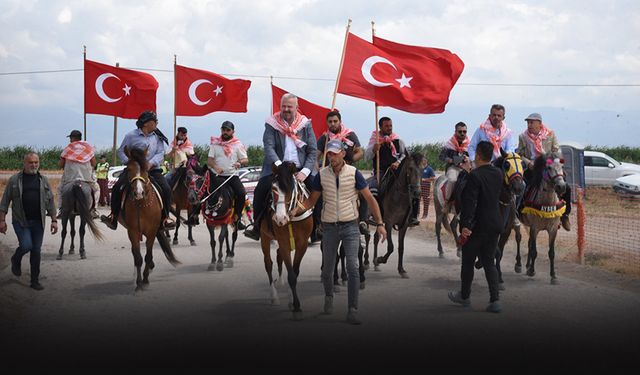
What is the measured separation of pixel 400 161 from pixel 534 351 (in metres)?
6.30

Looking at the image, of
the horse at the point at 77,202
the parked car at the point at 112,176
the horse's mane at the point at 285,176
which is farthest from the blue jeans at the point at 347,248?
the parked car at the point at 112,176

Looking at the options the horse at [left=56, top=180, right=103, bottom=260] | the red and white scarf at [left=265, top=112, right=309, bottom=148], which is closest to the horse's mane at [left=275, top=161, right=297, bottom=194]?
the red and white scarf at [left=265, top=112, right=309, bottom=148]

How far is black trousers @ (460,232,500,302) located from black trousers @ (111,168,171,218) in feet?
16.7

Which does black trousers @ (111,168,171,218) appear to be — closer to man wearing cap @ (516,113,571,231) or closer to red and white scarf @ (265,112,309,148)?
red and white scarf @ (265,112,309,148)

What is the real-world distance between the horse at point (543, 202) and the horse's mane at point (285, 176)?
5085 millimetres

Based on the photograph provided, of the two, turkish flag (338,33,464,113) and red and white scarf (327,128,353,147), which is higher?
turkish flag (338,33,464,113)

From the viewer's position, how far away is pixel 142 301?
33.7ft

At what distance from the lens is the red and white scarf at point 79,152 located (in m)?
15.1

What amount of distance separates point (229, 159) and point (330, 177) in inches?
245

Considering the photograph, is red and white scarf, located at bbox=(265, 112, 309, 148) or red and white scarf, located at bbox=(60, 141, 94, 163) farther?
red and white scarf, located at bbox=(60, 141, 94, 163)

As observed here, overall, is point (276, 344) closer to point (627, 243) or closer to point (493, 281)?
point (493, 281)

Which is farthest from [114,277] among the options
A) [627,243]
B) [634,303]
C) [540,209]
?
[627,243]

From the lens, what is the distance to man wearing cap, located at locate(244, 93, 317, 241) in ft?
33.0

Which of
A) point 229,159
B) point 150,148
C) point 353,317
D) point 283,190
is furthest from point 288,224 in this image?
point 229,159
